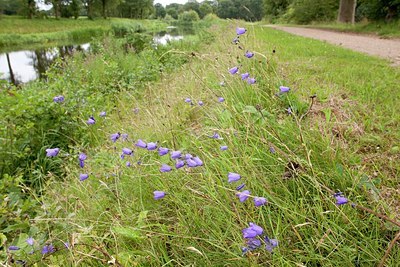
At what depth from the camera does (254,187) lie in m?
1.38

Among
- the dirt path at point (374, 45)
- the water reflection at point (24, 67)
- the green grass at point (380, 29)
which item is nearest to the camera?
the dirt path at point (374, 45)

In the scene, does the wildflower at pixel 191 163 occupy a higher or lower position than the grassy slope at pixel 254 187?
higher

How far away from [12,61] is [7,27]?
15.8m

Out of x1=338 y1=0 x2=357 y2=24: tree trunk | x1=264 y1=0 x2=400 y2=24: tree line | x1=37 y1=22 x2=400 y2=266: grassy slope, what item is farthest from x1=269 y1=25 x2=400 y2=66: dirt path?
x1=338 y1=0 x2=357 y2=24: tree trunk

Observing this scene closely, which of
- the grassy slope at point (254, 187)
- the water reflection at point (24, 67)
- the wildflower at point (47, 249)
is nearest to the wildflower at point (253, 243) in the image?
the grassy slope at point (254, 187)

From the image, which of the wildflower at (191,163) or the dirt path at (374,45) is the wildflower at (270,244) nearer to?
the wildflower at (191,163)

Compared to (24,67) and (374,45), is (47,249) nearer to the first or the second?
(374,45)

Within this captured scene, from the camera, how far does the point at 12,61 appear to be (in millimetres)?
14891

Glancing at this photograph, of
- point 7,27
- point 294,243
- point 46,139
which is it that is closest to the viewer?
point 294,243

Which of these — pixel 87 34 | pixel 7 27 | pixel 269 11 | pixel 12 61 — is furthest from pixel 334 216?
pixel 269 11

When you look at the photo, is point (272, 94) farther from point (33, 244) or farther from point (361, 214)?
point (33, 244)

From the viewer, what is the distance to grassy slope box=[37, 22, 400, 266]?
45.0 inches

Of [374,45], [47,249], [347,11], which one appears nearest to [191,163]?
[47,249]

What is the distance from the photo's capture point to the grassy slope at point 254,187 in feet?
3.75
